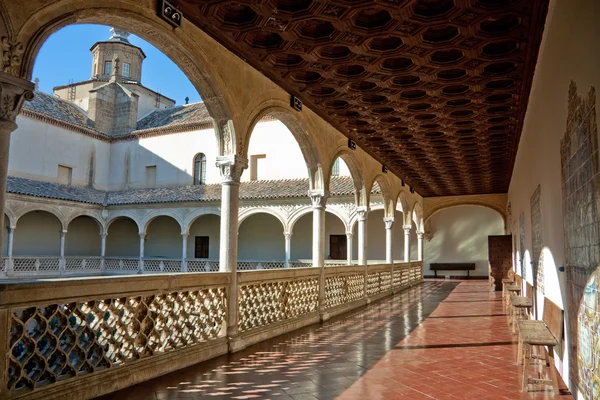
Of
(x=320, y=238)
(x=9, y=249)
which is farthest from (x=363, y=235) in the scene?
(x=9, y=249)

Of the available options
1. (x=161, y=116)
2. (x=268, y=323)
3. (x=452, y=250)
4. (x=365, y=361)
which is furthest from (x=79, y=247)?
(x=365, y=361)

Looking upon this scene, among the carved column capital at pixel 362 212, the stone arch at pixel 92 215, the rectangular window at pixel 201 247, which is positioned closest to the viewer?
the carved column capital at pixel 362 212

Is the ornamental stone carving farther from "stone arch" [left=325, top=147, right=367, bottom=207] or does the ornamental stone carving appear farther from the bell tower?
the bell tower

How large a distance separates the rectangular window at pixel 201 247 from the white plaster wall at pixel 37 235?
674 centimetres

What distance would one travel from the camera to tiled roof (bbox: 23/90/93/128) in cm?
2389

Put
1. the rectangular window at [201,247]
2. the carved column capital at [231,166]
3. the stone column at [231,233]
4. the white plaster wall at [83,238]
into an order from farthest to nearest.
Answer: the rectangular window at [201,247], the white plaster wall at [83,238], the carved column capital at [231,166], the stone column at [231,233]

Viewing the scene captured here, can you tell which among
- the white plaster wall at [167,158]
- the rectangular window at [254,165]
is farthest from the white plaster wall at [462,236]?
the white plaster wall at [167,158]

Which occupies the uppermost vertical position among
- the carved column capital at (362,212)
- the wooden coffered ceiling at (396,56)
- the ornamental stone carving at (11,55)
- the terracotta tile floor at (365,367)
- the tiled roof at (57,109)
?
the tiled roof at (57,109)

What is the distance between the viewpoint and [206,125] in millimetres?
25625

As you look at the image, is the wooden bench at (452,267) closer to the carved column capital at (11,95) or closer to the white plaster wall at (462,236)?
the white plaster wall at (462,236)

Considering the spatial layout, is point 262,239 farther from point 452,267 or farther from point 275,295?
point 275,295

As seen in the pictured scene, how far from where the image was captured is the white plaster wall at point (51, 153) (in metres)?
23.1

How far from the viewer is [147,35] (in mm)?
4738

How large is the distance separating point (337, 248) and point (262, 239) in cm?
400
